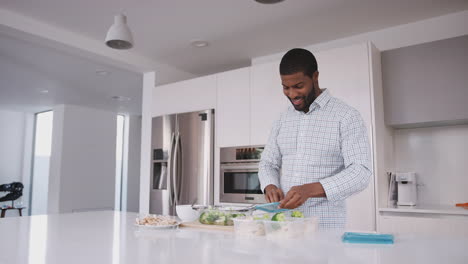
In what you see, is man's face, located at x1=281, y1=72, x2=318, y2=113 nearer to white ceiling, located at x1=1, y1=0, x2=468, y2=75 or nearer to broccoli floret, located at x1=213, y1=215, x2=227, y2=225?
broccoli floret, located at x1=213, y1=215, x2=227, y2=225

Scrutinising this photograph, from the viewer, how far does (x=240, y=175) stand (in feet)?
11.2

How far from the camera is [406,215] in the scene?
267 centimetres

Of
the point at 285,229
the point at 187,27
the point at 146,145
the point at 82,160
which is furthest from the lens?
the point at 82,160

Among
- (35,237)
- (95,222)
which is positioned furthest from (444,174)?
(35,237)

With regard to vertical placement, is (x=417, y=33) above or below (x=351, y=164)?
above

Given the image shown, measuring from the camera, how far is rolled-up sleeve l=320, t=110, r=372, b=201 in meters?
1.49

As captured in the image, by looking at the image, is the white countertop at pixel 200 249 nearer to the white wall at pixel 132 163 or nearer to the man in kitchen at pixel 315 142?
the man in kitchen at pixel 315 142

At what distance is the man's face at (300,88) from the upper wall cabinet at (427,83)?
1.50 m

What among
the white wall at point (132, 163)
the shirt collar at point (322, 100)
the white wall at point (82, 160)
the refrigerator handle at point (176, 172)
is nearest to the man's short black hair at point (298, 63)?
the shirt collar at point (322, 100)

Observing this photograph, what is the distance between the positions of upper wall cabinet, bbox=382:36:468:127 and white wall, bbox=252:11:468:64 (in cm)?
31

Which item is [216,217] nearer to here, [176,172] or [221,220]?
[221,220]

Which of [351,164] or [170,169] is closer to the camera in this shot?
[351,164]

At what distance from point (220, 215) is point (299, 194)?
0.31 metres

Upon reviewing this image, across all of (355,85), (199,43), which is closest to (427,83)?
(355,85)
